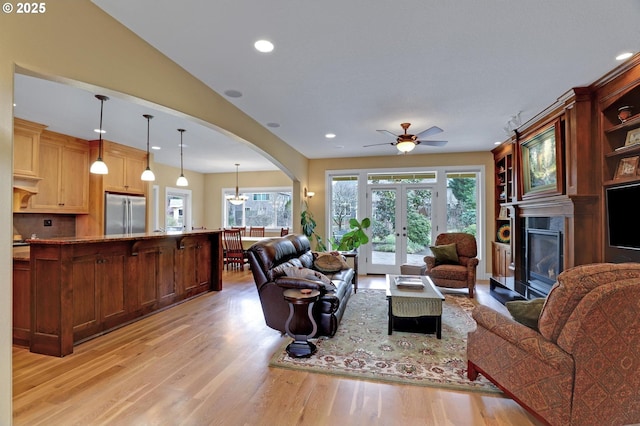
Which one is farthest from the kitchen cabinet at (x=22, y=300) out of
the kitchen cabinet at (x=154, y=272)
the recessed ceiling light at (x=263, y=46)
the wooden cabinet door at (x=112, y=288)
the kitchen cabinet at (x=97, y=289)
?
the recessed ceiling light at (x=263, y=46)

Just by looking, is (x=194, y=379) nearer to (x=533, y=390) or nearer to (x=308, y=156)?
(x=533, y=390)

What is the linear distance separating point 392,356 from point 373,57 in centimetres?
283

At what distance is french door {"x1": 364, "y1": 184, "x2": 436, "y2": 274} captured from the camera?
22.2 feet

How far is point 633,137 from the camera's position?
118 inches

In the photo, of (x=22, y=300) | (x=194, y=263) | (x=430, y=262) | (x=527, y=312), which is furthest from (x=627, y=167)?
(x=22, y=300)

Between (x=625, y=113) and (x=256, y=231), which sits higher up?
(x=625, y=113)

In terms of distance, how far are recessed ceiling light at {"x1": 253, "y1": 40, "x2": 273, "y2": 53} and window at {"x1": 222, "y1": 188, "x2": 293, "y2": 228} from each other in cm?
657

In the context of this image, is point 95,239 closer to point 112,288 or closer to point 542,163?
point 112,288

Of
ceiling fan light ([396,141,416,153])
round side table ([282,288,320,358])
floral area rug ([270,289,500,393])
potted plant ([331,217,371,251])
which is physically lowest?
floral area rug ([270,289,500,393])

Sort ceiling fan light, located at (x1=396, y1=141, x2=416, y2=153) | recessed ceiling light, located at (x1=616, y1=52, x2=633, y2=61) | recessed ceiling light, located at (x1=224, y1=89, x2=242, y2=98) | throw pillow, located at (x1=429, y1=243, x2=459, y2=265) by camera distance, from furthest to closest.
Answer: throw pillow, located at (x1=429, y1=243, x2=459, y2=265) → ceiling fan light, located at (x1=396, y1=141, x2=416, y2=153) → recessed ceiling light, located at (x1=224, y1=89, x2=242, y2=98) → recessed ceiling light, located at (x1=616, y1=52, x2=633, y2=61)

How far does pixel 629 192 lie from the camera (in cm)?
297

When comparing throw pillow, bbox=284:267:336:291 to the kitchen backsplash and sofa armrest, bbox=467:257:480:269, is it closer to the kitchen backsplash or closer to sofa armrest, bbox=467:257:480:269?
sofa armrest, bbox=467:257:480:269

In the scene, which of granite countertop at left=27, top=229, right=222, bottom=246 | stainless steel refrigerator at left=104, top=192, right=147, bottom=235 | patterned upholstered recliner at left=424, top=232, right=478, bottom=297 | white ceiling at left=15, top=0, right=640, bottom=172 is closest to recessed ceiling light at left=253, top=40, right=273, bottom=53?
white ceiling at left=15, top=0, right=640, bottom=172

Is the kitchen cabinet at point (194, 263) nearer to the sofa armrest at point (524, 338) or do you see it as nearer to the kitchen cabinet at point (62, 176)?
the kitchen cabinet at point (62, 176)
